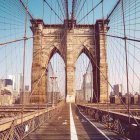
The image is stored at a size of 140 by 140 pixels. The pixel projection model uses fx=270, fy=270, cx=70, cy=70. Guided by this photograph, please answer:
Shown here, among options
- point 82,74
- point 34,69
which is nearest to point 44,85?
point 34,69

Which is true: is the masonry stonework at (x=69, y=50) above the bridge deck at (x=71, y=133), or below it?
above

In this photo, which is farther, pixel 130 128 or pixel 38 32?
pixel 38 32

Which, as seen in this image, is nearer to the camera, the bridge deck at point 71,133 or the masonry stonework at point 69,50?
the bridge deck at point 71,133

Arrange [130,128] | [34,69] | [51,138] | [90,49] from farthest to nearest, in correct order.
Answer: [90,49], [34,69], [51,138], [130,128]

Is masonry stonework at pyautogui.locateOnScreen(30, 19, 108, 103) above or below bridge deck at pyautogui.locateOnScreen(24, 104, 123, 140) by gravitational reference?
above

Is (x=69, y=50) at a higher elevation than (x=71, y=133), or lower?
higher

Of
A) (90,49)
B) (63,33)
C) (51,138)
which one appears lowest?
(51,138)

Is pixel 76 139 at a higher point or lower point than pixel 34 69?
lower

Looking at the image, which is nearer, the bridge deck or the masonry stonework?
the bridge deck

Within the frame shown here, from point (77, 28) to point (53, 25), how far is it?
195 inches

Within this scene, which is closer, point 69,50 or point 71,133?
point 71,133

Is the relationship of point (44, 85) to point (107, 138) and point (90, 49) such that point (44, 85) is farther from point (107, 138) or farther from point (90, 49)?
point (107, 138)

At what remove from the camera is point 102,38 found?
173ft

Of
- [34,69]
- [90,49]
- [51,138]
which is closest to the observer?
[51,138]
